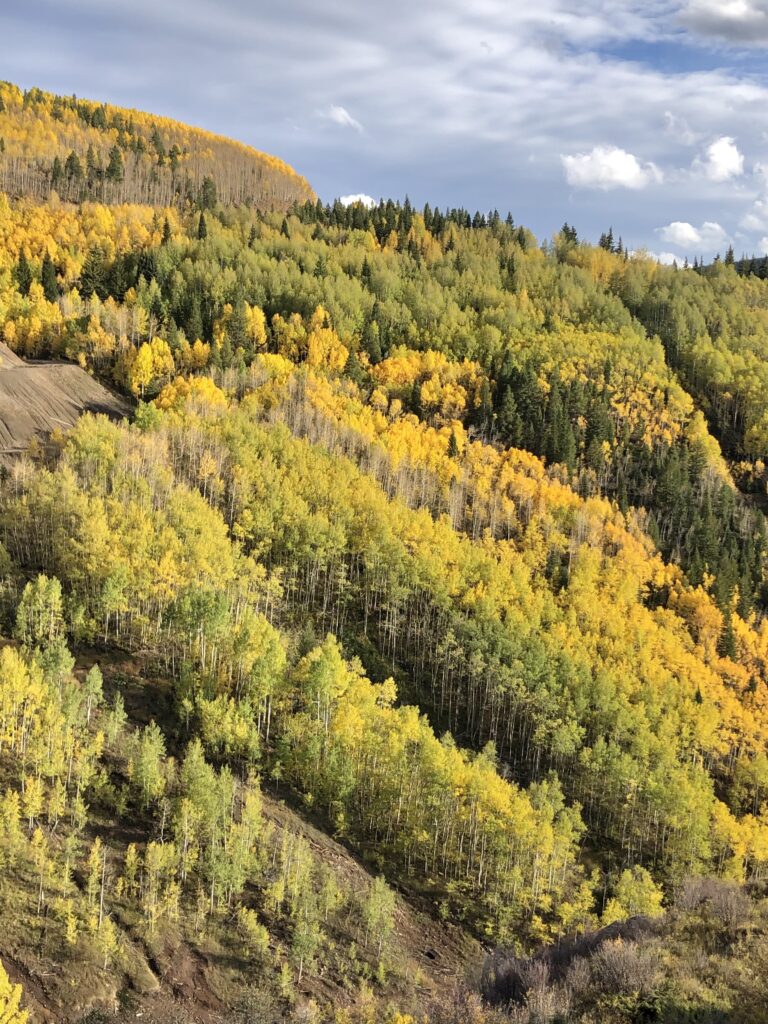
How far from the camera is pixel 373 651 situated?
8675 cm

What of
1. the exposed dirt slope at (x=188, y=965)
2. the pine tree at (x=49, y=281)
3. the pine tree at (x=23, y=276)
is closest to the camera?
the exposed dirt slope at (x=188, y=965)

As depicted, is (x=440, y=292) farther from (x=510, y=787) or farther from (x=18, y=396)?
(x=510, y=787)

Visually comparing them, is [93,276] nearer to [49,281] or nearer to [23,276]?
[49,281]

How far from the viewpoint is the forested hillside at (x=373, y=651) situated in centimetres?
4059

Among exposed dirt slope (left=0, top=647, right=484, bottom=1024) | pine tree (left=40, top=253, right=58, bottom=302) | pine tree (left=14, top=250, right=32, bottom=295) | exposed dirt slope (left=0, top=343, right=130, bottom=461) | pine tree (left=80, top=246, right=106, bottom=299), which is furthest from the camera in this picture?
pine tree (left=80, top=246, right=106, bottom=299)

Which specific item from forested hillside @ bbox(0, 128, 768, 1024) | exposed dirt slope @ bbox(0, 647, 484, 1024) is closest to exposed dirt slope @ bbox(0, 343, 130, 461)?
forested hillside @ bbox(0, 128, 768, 1024)

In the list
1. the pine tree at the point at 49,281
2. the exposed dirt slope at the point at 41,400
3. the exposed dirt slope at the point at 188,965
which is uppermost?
the pine tree at the point at 49,281

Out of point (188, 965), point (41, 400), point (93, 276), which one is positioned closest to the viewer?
point (188, 965)

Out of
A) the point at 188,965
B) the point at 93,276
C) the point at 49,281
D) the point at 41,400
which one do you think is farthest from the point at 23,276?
the point at 188,965

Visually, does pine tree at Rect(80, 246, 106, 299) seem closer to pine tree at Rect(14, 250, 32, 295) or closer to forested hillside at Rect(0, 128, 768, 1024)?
forested hillside at Rect(0, 128, 768, 1024)

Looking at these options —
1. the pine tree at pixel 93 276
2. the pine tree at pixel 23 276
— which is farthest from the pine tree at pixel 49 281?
the pine tree at pixel 93 276

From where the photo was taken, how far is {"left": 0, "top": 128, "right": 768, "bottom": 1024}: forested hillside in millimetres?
40594

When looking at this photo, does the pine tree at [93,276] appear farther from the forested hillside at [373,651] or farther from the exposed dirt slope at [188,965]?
the exposed dirt slope at [188,965]

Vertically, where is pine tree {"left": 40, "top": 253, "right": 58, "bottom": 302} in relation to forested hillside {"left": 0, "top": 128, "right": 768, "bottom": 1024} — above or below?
above
